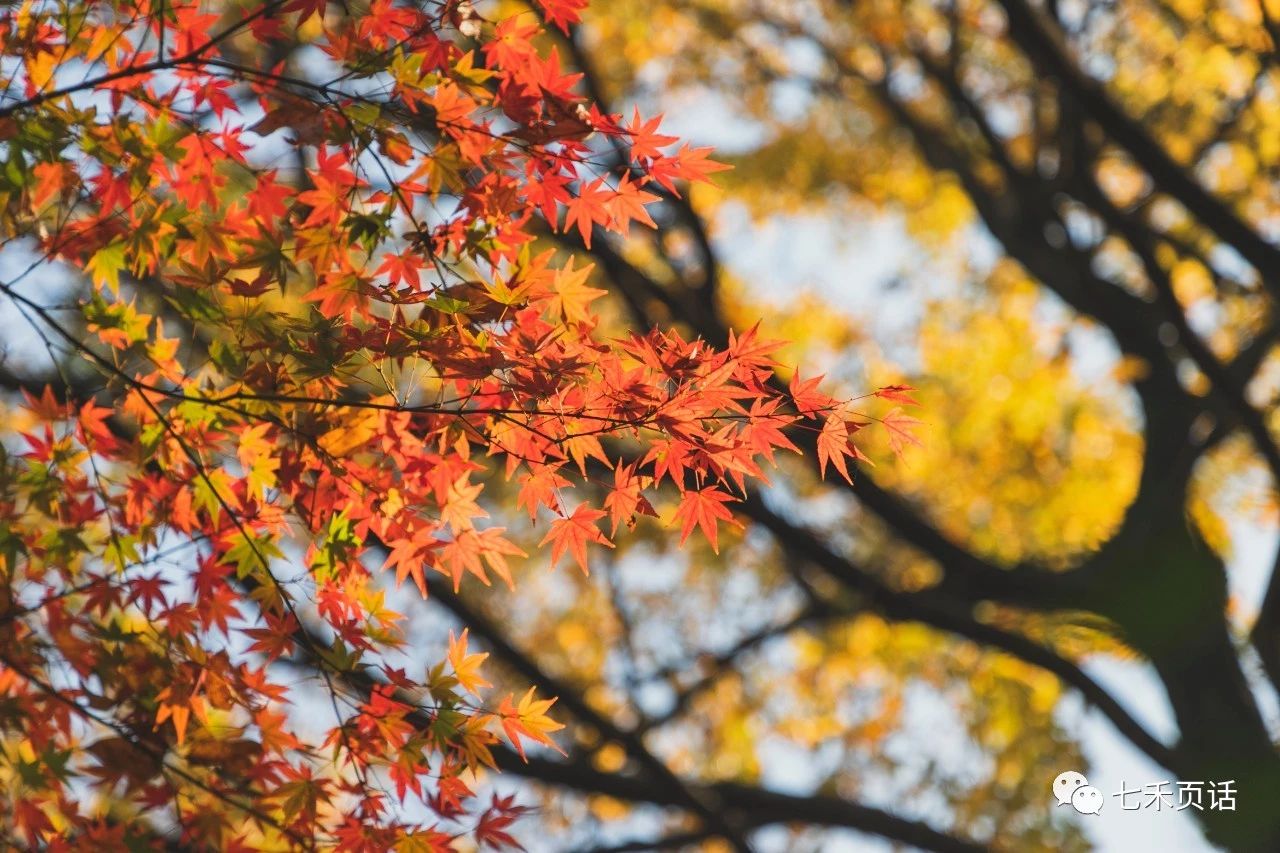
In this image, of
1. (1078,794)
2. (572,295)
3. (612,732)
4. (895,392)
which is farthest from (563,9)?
(1078,794)

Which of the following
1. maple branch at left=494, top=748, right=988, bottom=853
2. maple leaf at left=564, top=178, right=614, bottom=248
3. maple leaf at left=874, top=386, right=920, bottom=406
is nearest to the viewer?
maple leaf at left=874, top=386, right=920, bottom=406

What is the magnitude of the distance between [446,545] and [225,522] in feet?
2.03

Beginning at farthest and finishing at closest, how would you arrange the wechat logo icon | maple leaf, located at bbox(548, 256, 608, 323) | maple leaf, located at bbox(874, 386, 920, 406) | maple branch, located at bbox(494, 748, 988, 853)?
1. the wechat logo icon
2. maple branch, located at bbox(494, 748, 988, 853)
3. maple leaf, located at bbox(548, 256, 608, 323)
4. maple leaf, located at bbox(874, 386, 920, 406)

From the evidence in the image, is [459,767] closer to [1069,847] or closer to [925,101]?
[1069,847]

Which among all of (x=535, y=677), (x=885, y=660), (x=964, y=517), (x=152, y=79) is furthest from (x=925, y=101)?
(x=152, y=79)

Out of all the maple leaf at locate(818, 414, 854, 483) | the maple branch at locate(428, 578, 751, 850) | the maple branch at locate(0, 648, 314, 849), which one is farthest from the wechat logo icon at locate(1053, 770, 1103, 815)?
the maple branch at locate(0, 648, 314, 849)

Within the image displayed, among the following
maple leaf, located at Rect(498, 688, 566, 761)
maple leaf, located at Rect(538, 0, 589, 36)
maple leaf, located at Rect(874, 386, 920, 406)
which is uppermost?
maple leaf, located at Rect(538, 0, 589, 36)

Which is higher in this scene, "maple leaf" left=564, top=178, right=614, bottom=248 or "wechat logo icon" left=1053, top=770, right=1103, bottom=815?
"wechat logo icon" left=1053, top=770, right=1103, bottom=815

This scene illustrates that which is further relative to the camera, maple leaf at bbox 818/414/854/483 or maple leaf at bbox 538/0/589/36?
maple leaf at bbox 538/0/589/36

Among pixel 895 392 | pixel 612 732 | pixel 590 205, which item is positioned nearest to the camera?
pixel 895 392

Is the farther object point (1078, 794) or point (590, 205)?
point (1078, 794)

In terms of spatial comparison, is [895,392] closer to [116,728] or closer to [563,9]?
[563,9]

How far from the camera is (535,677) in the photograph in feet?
15.3

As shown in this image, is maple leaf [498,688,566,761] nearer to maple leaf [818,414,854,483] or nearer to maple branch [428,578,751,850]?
maple leaf [818,414,854,483]
